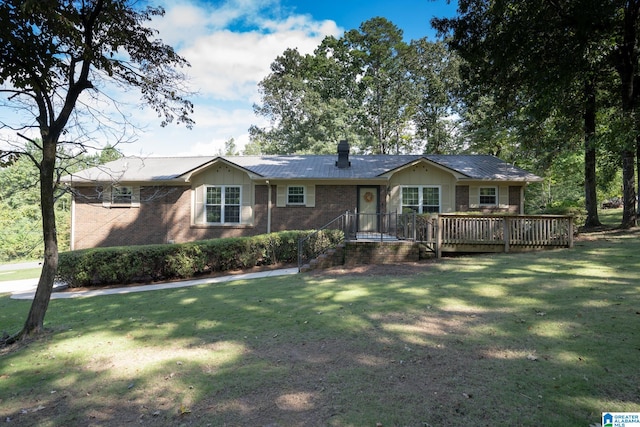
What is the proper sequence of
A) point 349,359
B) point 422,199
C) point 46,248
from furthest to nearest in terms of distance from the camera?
point 422,199, point 46,248, point 349,359

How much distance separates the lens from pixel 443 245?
38.3ft

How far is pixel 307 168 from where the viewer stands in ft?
58.1

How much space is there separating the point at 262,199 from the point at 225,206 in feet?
5.95

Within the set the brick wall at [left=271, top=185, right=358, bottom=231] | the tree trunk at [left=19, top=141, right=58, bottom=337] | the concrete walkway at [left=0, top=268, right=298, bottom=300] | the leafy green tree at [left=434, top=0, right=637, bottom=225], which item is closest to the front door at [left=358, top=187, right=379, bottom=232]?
the brick wall at [left=271, top=185, right=358, bottom=231]

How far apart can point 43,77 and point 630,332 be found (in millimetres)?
9505

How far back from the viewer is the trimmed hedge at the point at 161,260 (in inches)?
443

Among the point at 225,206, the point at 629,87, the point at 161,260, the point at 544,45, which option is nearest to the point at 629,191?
the point at 629,87

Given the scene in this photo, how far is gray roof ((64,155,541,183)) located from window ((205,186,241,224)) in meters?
1.38

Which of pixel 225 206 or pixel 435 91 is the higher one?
pixel 435 91

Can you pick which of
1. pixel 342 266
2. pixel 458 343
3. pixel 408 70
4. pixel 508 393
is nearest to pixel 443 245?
pixel 342 266

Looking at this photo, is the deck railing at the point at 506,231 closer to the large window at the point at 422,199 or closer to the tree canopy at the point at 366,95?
the large window at the point at 422,199

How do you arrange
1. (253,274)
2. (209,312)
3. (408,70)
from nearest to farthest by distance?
(209,312) < (253,274) < (408,70)

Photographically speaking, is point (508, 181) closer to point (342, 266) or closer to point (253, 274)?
point (342, 266)

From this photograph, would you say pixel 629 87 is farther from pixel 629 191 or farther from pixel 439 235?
pixel 439 235
